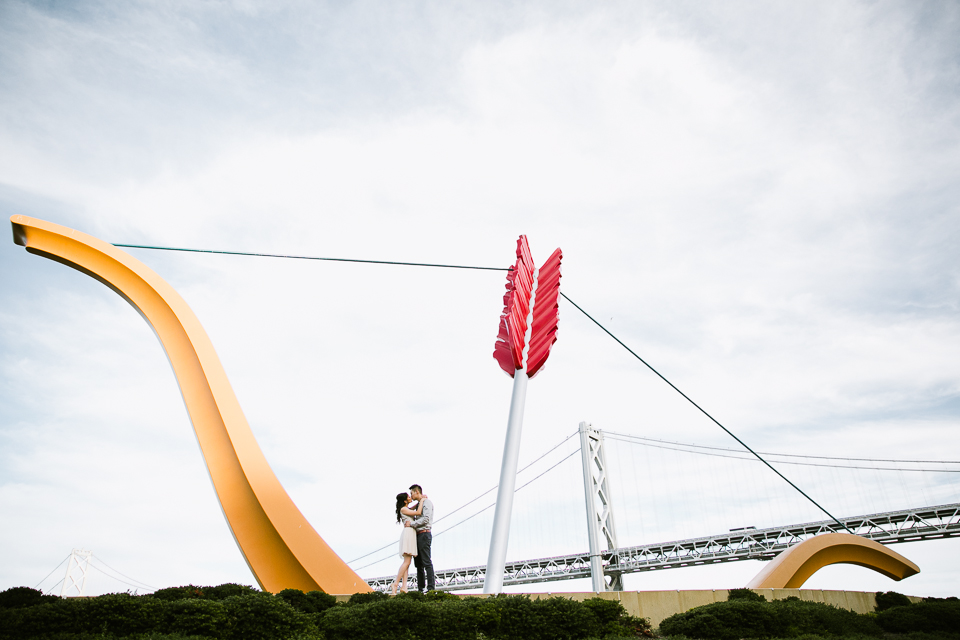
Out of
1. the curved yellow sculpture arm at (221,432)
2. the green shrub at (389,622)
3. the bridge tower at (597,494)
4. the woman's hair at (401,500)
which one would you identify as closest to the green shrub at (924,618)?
the green shrub at (389,622)

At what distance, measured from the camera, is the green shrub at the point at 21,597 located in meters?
3.54

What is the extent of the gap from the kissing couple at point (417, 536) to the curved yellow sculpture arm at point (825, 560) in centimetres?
325

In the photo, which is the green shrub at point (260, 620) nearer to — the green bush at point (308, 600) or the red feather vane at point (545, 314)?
the green bush at point (308, 600)

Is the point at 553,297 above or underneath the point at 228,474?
above

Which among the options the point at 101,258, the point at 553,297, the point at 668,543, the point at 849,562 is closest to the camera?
the point at 101,258

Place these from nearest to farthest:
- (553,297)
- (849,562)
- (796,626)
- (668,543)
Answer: (796,626), (553,297), (849,562), (668,543)

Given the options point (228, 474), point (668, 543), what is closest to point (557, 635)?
point (228, 474)

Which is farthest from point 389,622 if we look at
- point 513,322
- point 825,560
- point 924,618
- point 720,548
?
point 720,548

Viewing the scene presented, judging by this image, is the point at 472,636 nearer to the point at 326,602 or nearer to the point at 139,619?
the point at 326,602

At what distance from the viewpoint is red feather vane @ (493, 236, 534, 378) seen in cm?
541

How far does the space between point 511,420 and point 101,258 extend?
4052 millimetres

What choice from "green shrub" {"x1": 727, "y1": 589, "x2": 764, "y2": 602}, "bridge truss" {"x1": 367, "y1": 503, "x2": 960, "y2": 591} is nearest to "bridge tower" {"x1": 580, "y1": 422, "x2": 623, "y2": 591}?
"bridge truss" {"x1": 367, "y1": 503, "x2": 960, "y2": 591}

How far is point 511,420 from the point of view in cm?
510

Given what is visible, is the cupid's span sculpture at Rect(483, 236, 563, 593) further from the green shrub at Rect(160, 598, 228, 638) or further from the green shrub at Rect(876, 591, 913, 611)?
the green shrub at Rect(876, 591, 913, 611)
